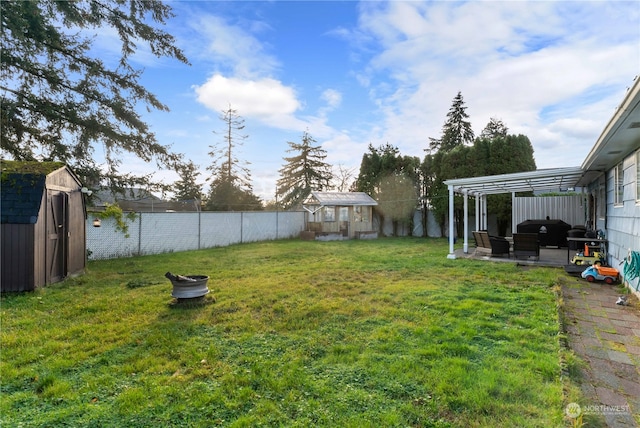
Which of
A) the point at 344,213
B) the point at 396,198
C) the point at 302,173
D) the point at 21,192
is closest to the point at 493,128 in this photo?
the point at 302,173

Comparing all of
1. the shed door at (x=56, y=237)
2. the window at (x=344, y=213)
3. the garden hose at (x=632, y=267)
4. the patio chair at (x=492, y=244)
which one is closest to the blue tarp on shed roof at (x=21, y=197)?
the shed door at (x=56, y=237)

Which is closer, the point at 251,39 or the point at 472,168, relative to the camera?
the point at 251,39

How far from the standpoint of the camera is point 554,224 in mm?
10992

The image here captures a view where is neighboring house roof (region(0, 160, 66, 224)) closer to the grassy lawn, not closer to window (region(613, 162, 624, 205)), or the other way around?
the grassy lawn

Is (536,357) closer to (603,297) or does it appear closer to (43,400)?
(603,297)

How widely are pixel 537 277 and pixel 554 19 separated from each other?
5033mm

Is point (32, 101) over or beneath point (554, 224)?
over

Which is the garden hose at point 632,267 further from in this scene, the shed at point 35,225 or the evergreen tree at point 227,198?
the evergreen tree at point 227,198

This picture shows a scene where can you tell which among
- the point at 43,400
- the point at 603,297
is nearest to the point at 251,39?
the point at 43,400

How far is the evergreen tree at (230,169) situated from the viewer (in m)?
24.6

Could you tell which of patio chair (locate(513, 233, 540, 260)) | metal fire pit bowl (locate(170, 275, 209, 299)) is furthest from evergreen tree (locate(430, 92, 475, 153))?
metal fire pit bowl (locate(170, 275, 209, 299))

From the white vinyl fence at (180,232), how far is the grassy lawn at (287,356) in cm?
436

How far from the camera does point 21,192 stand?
574cm

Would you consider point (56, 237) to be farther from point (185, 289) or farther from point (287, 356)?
point (287, 356)
